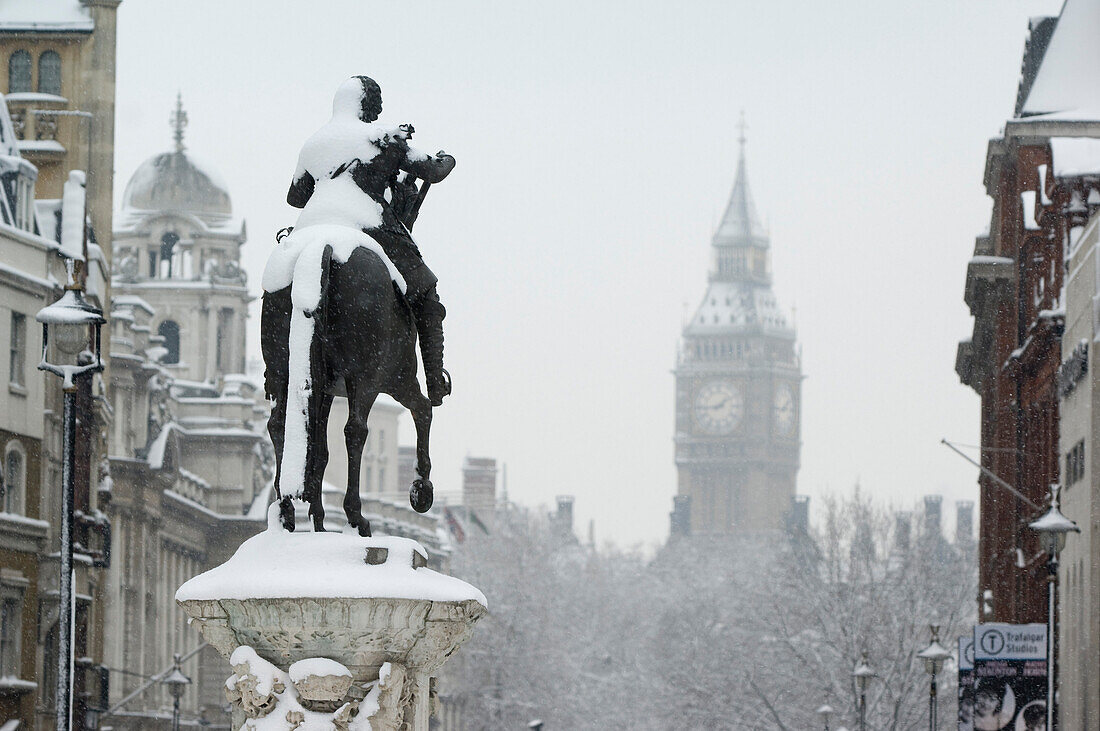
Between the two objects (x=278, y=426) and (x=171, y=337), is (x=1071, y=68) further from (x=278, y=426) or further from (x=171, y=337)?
(x=171, y=337)

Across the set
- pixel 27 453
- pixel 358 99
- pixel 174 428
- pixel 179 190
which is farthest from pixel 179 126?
pixel 358 99

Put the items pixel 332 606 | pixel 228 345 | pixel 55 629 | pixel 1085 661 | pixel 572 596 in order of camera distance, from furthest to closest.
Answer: pixel 572 596 < pixel 228 345 < pixel 55 629 < pixel 1085 661 < pixel 332 606

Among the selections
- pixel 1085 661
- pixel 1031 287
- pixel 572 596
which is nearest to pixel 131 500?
pixel 1031 287

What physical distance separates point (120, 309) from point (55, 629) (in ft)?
99.3

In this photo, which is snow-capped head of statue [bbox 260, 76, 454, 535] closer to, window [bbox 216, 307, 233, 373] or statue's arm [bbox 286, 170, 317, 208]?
statue's arm [bbox 286, 170, 317, 208]

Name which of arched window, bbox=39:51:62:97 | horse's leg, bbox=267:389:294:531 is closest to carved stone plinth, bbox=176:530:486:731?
horse's leg, bbox=267:389:294:531

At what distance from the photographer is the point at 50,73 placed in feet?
210

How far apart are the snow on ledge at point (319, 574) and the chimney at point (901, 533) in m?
69.6

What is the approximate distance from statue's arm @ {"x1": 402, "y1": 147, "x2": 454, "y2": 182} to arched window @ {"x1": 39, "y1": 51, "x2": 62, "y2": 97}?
51427 mm

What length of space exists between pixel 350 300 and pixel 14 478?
38539mm

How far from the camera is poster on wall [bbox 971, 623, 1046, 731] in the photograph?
42.8 metres

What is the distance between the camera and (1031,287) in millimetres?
58188

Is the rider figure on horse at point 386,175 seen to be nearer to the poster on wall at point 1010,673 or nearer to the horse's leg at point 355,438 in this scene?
the horse's leg at point 355,438

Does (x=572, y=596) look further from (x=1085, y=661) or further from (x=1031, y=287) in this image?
(x=1085, y=661)
